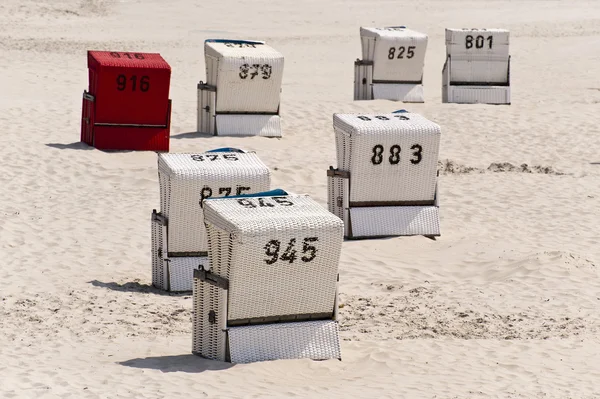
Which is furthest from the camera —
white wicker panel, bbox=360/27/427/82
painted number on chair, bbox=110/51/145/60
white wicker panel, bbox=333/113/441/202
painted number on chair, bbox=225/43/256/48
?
white wicker panel, bbox=360/27/427/82

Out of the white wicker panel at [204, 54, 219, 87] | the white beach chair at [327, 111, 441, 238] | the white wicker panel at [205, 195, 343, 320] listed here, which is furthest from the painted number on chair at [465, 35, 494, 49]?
the white wicker panel at [205, 195, 343, 320]

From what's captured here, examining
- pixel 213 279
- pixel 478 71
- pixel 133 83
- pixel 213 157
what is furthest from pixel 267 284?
pixel 478 71

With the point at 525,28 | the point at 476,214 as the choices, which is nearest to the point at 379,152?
the point at 476,214

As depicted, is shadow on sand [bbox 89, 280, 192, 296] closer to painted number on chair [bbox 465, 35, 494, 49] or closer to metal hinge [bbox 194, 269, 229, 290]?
metal hinge [bbox 194, 269, 229, 290]

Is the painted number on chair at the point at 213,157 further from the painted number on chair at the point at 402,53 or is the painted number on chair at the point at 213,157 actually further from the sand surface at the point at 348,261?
the painted number on chair at the point at 402,53

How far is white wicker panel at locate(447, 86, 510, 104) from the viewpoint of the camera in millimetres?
23109

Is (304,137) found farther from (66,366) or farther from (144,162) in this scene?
(66,366)

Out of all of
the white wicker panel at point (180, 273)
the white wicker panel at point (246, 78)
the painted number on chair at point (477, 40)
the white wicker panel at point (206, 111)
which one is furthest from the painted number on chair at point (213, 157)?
the painted number on chair at point (477, 40)

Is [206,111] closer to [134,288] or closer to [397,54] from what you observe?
[397,54]

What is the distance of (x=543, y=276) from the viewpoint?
12109 millimetres

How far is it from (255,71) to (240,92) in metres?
0.42

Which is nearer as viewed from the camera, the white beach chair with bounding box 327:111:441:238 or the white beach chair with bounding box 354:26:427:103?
the white beach chair with bounding box 327:111:441:238

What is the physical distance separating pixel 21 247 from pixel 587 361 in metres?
6.10

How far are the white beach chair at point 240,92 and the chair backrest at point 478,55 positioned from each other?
438 centimetres
